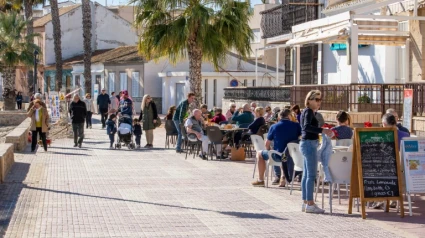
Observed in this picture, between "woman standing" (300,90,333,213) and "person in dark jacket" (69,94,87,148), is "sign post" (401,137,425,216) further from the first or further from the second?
"person in dark jacket" (69,94,87,148)

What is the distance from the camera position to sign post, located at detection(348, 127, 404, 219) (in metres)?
11.3

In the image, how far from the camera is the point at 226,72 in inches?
1703

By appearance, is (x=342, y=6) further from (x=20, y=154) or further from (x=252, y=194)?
(x=252, y=194)

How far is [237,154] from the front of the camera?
64.8ft

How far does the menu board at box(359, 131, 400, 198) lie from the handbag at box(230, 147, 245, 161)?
8.53 m

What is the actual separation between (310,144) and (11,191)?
5.55 m

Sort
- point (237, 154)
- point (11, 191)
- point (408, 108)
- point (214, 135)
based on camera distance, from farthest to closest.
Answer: point (237, 154)
point (214, 135)
point (408, 108)
point (11, 191)

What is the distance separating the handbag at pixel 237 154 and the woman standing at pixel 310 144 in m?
7.91

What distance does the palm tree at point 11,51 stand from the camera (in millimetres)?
51031

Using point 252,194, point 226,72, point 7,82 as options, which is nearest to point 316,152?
point 252,194

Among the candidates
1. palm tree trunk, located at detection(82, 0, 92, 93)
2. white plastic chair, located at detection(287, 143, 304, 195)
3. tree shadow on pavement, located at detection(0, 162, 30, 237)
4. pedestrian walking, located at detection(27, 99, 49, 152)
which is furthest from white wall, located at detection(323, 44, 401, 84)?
palm tree trunk, located at detection(82, 0, 92, 93)

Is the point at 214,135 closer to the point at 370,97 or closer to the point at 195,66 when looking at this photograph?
the point at 370,97

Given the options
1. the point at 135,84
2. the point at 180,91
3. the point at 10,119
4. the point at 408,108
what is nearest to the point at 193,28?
the point at 408,108

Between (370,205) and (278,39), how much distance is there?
23.0 meters
